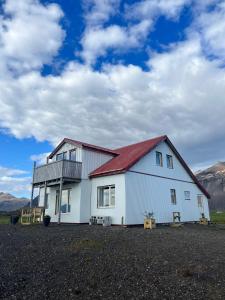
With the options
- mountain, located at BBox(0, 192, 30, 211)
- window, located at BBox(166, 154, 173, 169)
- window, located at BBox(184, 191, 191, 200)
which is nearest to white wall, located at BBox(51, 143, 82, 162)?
window, located at BBox(166, 154, 173, 169)

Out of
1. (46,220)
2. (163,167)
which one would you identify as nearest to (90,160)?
(163,167)

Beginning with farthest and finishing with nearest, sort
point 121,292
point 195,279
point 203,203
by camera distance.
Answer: point 203,203
point 195,279
point 121,292

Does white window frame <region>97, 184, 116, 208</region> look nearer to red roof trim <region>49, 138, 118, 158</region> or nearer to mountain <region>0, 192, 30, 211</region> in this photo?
red roof trim <region>49, 138, 118, 158</region>

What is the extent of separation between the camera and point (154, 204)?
21.0m

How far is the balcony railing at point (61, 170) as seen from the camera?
66.7 ft

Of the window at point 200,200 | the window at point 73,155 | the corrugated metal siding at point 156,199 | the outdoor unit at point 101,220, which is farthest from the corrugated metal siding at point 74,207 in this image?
the window at point 200,200

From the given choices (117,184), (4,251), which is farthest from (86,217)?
(4,251)

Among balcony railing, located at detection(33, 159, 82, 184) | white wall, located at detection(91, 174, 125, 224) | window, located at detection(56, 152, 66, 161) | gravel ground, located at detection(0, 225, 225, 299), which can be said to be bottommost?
gravel ground, located at detection(0, 225, 225, 299)

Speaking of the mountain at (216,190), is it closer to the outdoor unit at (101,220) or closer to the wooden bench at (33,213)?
the outdoor unit at (101,220)

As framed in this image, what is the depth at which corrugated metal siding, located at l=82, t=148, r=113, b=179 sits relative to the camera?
21656 mm

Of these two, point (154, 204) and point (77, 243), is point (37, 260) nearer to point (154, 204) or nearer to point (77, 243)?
point (77, 243)

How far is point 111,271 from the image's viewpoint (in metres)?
6.70

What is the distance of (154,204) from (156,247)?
11.5m

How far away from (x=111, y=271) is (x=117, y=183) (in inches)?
497
